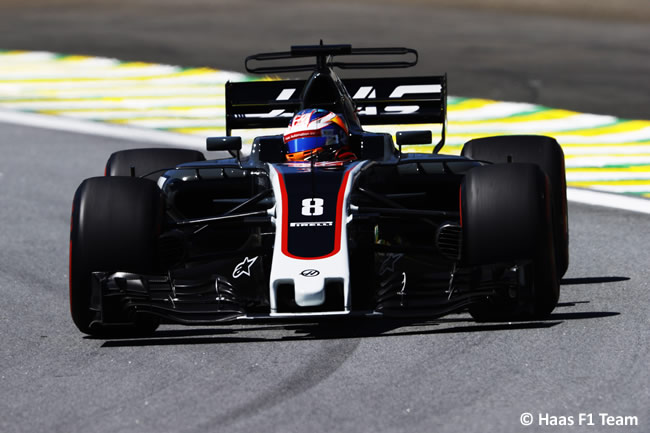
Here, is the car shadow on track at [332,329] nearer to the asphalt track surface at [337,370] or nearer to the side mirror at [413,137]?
the asphalt track surface at [337,370]

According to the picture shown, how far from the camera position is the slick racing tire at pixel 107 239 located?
24.1 ft

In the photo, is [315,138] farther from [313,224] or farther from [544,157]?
[544,157]

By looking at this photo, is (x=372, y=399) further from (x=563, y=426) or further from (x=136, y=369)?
(x=136, y=369)

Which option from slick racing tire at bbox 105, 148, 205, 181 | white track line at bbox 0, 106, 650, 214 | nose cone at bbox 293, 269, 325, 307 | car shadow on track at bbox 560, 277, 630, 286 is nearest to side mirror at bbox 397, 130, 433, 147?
car shadow on track at bbox 560, 277, 630, 286

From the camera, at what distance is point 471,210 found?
7.41 metres

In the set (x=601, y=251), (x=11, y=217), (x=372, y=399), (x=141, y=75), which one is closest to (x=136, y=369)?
(x=372, y=399)

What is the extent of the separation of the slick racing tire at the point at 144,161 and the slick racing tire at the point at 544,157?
6.91ft

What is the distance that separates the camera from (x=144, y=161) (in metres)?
9.67

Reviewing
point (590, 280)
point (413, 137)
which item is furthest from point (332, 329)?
point (590, 280)

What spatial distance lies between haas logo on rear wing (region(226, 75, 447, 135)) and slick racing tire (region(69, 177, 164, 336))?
2.64 metres

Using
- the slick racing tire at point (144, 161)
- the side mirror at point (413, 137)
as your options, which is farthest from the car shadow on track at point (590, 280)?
the slick racing tire at point (144, 161)

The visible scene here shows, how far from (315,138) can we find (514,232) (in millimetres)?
1769

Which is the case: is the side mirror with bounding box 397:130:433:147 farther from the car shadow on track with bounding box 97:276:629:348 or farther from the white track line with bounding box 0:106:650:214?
the white track line with bounding box 0:106:650:214

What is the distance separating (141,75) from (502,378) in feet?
43.6
